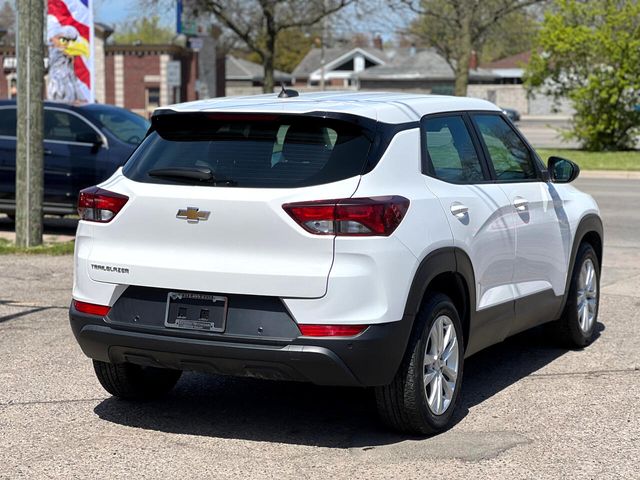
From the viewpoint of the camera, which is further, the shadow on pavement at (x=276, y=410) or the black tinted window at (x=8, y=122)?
the black tinted window at (x=8, y=122)

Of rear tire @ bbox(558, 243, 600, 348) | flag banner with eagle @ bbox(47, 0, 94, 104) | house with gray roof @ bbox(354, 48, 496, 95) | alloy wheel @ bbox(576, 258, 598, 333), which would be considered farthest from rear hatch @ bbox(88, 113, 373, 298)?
house with gray roof @ bbox(354, 48, 496, 95)

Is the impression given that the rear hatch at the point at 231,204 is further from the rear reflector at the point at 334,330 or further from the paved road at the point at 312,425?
the paved road at the point at 312,425

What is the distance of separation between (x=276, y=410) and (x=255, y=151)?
1555 mm

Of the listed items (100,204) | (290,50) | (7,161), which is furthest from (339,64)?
(100,204)

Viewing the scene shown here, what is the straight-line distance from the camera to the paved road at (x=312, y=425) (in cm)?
533

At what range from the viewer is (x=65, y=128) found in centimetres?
1497

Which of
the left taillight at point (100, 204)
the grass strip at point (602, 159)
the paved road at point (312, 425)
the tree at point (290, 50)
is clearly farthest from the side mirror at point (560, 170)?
the tree at point (290, 50)

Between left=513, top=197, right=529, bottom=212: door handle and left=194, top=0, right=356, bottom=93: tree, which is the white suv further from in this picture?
left=194, top=0, right=356, bottom=93: tree

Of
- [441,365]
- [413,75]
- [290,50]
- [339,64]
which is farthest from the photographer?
[290,50]

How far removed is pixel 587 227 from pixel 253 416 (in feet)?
9.68

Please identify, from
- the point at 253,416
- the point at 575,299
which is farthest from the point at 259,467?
the point at 575,299

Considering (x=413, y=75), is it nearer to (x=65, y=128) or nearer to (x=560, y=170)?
(x=65, y=128)

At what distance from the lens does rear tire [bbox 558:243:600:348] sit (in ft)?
25.8

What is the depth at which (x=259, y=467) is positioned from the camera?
209 inches
